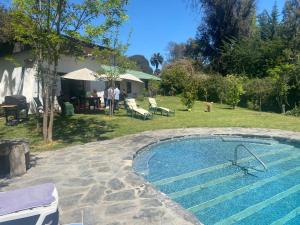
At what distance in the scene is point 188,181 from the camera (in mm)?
7906

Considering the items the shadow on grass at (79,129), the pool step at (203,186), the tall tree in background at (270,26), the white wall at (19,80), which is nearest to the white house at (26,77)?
the white wall at (19,80)

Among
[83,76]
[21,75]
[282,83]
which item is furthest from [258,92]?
[21,75]

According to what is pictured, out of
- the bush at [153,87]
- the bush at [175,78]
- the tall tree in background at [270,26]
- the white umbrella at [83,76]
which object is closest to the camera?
the white umbrella at [83,76]

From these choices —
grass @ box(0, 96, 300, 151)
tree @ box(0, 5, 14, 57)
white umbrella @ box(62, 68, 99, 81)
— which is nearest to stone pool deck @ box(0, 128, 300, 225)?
grass @ box(0, 96, 300, 151)

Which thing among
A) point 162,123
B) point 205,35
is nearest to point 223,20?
point 205,35

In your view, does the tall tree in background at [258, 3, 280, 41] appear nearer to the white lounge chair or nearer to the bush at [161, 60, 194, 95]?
the bush at [161, 60, 194, 95]

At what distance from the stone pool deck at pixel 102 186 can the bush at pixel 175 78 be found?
25226 mm

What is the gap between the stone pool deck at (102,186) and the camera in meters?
Result: 5.16

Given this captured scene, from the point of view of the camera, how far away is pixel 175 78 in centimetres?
3609

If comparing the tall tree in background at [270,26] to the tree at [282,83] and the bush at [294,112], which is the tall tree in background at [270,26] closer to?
the tree at [282,83]

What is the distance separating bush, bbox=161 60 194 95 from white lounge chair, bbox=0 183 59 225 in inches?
1251

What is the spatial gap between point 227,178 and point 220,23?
118 feet

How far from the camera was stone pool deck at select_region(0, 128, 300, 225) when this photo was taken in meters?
5.16

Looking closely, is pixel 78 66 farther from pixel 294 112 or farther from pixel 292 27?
pixel 292 27
